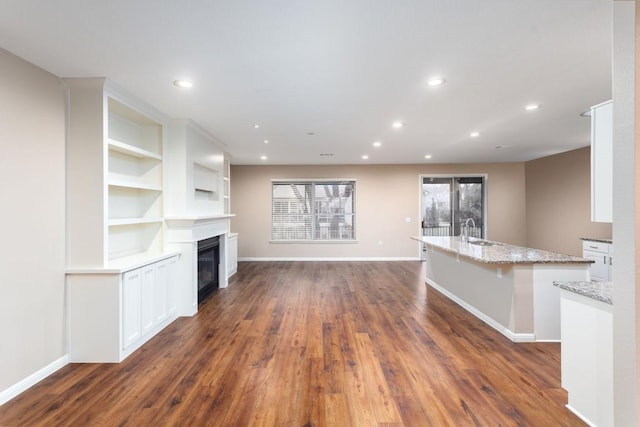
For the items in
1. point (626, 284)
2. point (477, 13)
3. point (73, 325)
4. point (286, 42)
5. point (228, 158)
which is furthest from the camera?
point (228, 158)

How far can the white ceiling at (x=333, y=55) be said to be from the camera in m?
1.77

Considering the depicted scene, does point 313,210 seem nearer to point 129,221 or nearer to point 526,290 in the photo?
point 129,221

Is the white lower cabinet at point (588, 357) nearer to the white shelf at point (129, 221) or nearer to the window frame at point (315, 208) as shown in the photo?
the white shelf at point (129, 221)

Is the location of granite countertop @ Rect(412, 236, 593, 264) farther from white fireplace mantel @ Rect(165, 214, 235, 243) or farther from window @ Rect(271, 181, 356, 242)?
window @ Rect(271, 181, 356, 242)

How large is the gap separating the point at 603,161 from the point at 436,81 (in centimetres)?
158

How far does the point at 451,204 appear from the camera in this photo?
26.2 ft

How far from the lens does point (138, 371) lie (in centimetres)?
253

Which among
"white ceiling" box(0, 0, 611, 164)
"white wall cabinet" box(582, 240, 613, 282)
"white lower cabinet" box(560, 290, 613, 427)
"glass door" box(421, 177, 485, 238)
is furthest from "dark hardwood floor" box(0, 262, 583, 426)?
"glass door" box(421, 177, 485, 238)

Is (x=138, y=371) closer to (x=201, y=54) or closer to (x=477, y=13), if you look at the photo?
(x=201, y=54)

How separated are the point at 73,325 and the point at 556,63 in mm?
4795

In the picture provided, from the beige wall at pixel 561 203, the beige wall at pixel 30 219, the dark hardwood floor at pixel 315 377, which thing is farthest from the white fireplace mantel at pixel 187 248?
the beige wall at pixel 561 203

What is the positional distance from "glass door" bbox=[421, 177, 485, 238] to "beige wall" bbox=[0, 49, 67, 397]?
7.41 m

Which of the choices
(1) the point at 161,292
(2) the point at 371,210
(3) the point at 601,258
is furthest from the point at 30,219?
(3) the point at 601,258

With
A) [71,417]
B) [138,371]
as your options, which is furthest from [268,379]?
[71,417]
